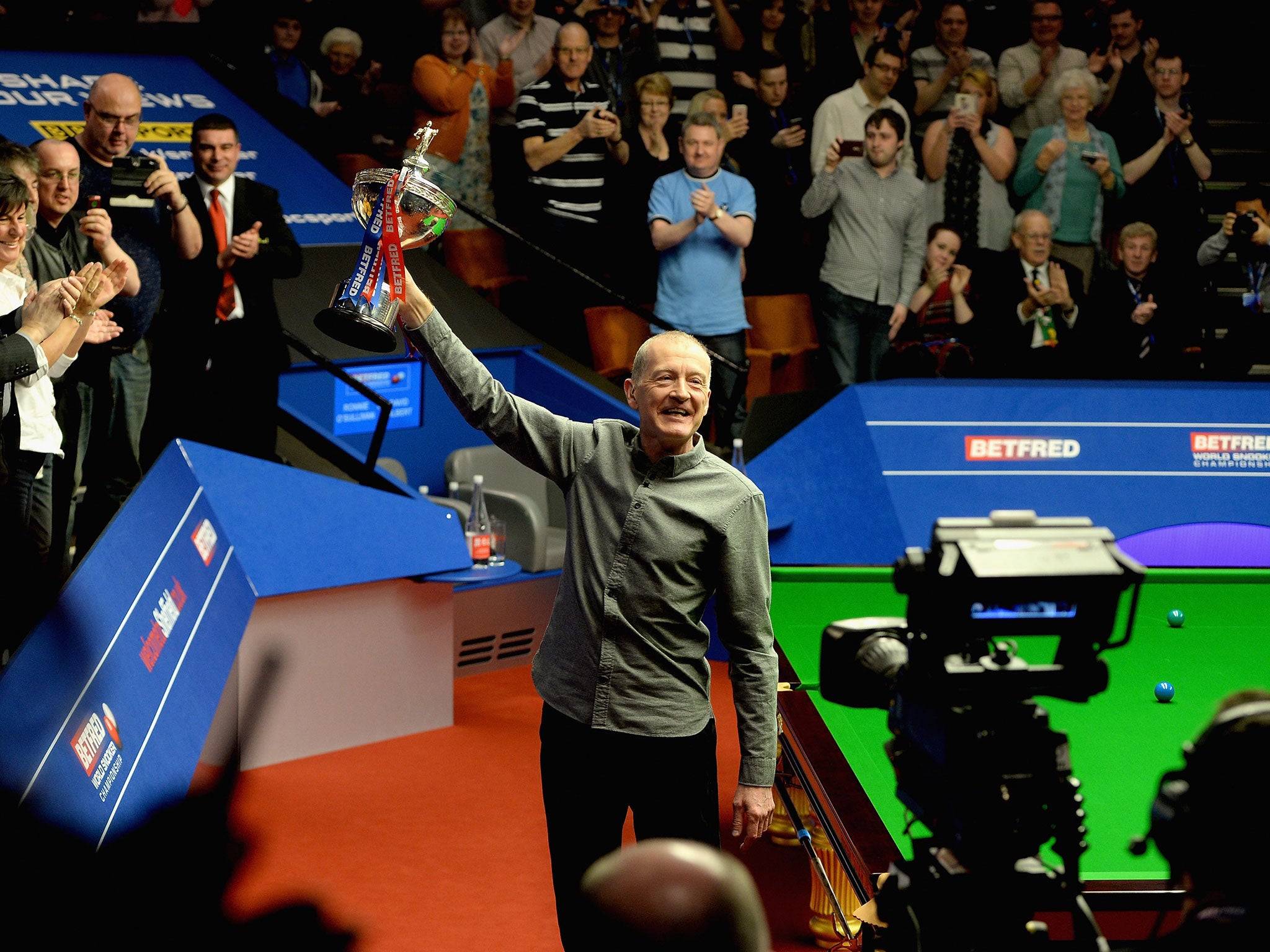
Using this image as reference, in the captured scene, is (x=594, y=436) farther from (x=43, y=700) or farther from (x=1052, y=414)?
(x=1052, y=414)

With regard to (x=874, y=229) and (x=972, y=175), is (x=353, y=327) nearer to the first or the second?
(x=874, y=229)

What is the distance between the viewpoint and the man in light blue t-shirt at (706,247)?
6992mm

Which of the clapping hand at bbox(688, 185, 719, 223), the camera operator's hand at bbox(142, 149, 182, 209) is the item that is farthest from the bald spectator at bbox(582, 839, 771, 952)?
the clapping hand at bbox(688, 185, 719, 223)

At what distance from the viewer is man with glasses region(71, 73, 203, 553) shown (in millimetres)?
5039

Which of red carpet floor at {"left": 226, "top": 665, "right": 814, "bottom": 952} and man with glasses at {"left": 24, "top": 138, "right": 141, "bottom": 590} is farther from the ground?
man with glasses at {"left": 24, "top": 138, "right": 141, "bottom": 590}

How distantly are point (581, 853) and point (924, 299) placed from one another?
5411 millimetres

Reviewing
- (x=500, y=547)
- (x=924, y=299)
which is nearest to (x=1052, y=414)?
(x=924, y=299)

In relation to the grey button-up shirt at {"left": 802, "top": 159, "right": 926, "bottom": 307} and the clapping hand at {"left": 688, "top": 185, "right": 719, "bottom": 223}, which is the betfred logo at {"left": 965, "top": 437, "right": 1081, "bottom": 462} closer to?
the grey button-up shirt at {"left": 802, "top": 159, "right": 926, "bottom": 307}

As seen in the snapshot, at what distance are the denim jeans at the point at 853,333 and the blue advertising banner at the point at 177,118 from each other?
264 cm

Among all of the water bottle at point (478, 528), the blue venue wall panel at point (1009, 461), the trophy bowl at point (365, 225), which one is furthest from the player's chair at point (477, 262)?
the trophy bowl at point (365, 225)

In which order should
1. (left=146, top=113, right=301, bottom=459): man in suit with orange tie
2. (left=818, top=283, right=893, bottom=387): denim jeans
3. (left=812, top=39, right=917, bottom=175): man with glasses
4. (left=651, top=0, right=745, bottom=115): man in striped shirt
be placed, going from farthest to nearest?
(left=651, top=0, right=745, bottom=115): man in striped shirt → (left=812, top=39, right=917, bottom=175): man with glasses → (left=818, top=283, right=893, bottom=387): denim jeans → (left=146, top=113, right=301, bottom=459): man in suit with orange tie

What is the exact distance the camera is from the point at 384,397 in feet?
23.4

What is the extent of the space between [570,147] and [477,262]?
1310mm

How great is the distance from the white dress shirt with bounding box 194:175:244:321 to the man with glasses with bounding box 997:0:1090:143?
5177mm
